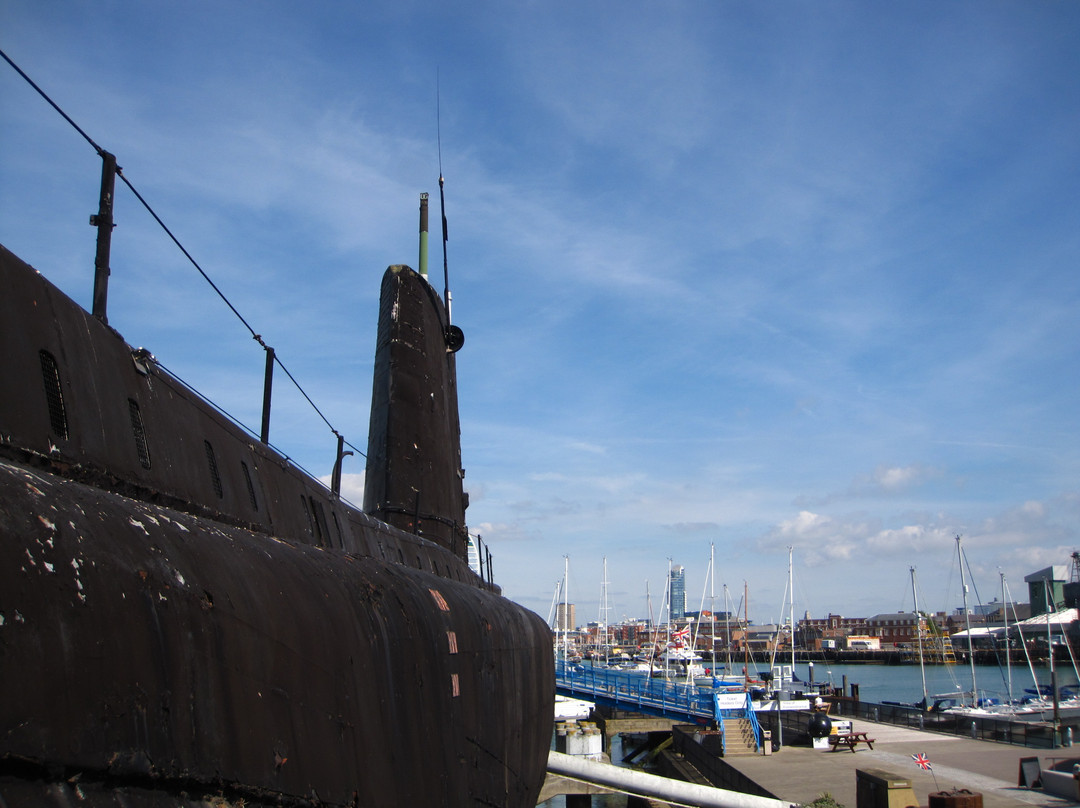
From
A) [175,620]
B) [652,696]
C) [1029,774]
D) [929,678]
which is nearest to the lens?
[175,620]

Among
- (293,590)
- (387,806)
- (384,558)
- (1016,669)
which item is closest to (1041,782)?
(384,558)

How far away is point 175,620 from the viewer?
3348 mm

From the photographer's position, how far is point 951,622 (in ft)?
509

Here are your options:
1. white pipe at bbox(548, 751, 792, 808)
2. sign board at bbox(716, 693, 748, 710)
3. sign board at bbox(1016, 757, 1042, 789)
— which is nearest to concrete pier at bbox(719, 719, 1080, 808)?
sign board at bbox(1016, 757, 1042, 789)

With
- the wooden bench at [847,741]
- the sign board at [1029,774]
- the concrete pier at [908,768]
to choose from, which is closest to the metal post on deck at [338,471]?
the concrete pier at [908,768]

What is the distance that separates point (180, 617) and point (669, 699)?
1215 inches

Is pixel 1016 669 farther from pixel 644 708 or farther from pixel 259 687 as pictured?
pixel 259 687

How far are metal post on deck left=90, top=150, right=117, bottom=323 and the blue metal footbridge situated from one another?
24740mm

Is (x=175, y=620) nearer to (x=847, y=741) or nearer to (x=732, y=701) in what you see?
(x=847, y=741)

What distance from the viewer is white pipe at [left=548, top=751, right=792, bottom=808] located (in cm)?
1609

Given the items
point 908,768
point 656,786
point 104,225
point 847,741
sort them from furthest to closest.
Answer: point 847,741, point 908,768, point 656,786, point 104,225

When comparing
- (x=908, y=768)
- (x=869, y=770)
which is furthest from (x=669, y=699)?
(x=869, y=770)

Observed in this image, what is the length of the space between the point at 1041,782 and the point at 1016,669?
117 meters

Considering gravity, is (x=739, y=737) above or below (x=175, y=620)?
below
